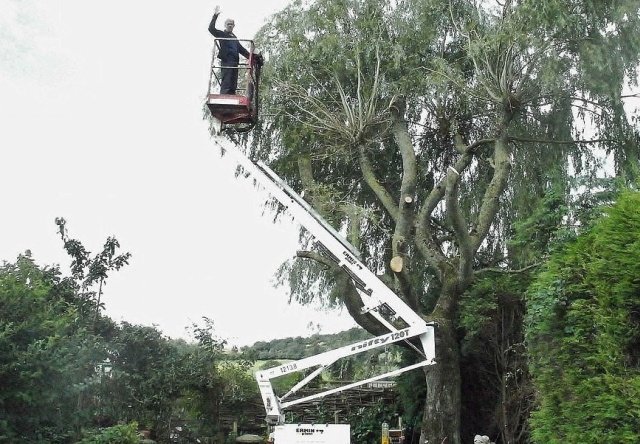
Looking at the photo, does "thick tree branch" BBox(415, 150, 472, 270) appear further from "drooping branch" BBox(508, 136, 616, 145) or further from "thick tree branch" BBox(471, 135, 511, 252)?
"drooping branch" BBox(508, 136, 616, 145)

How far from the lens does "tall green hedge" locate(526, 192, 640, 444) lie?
15.7ft

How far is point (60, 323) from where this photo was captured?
7.95 meters

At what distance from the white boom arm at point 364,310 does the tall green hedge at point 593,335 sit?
2037 millimetres

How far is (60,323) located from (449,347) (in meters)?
5.83

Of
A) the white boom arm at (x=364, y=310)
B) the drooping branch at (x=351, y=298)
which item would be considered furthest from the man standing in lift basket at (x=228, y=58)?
the drooping branch at (x=351, y=298)

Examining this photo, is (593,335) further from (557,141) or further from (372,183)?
(557,141)

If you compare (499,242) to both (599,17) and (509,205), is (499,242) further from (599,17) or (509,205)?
(599,17)

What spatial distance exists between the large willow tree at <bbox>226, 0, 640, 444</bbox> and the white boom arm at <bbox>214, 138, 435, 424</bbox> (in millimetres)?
1398

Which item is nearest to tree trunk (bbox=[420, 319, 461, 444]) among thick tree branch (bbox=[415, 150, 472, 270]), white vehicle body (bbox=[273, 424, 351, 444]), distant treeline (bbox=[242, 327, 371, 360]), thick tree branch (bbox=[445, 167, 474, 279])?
thick tree branch (bbox=[445, 167, 474, 279])

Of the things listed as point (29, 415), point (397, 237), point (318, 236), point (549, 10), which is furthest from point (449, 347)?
point (29, 415)

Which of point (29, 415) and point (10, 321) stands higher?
point (10, 321)

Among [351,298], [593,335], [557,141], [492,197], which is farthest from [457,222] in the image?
[593,335]

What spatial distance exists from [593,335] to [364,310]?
3.73 meters

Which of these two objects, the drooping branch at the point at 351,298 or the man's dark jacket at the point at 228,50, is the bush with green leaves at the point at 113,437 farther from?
the man's dark jacket at the point at 228,50
